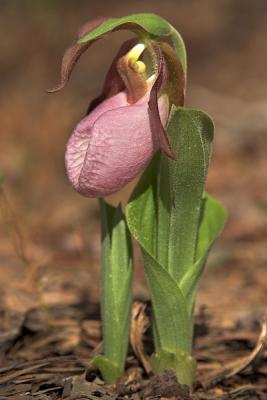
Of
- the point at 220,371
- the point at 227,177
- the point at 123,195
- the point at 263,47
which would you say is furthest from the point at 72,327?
the point at 263,47

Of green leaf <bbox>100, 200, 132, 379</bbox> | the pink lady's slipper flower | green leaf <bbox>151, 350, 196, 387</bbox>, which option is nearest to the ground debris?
green leaf <bbox>151, 350, 196, 387</bbox>

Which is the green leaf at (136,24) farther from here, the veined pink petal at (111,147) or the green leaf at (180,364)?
Result: the green leaf at (180,364)

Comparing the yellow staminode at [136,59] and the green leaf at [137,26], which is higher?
the green leaf at [137,26]

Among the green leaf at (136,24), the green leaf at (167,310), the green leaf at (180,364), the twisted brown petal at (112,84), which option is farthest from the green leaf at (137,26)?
the green leaf at (180,364)

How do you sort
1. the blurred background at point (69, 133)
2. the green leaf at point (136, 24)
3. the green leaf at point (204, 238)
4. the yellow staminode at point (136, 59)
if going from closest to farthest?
the green leaf at point (136, 24), the yellow staminode at point (136, 59), the green leaf at point (204, 238), the blurred background at point (69, 133)

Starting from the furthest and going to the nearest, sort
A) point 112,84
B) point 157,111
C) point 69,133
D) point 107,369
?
point 69,133 < point 107,369 < point 112,84 < point 157,111

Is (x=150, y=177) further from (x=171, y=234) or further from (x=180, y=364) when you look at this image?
(x=180, y=364)

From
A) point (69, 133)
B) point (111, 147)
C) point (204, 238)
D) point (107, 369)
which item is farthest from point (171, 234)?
point (69, 133)
